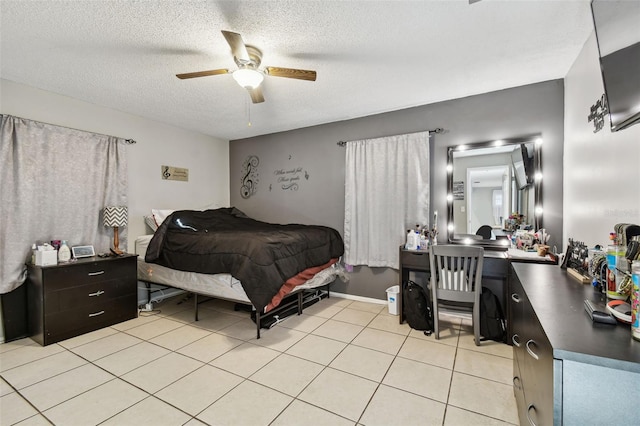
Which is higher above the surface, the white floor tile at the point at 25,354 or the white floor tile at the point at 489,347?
the white floor tile at the point at 489,347

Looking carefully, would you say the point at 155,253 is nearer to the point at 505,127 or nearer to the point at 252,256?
the point at 252,256

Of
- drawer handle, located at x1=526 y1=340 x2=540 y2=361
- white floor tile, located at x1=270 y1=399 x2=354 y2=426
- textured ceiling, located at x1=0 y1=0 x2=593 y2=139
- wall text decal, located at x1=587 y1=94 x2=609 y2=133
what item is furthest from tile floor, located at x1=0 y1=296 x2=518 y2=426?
textured ceiling, located at x1=0 y1=0 x2=593 y2=139

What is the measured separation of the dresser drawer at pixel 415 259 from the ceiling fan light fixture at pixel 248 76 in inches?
84.9

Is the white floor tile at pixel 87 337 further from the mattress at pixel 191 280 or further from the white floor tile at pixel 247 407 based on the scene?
the white floor tile at pixel 247 407

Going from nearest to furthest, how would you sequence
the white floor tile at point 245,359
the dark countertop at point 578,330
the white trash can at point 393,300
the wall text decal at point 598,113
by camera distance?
the dark countertop at point 578,330, the wall text decal at point 598,113, the white floor tile at point 245,359, the white trash can at point 393,300

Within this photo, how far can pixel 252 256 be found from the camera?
252 centimetres

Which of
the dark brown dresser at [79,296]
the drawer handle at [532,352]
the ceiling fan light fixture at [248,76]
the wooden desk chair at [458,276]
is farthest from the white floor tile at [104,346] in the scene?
the drawer handle at [532,352]

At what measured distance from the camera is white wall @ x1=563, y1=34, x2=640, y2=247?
1419 millimetres

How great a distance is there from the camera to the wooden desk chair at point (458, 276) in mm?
2430

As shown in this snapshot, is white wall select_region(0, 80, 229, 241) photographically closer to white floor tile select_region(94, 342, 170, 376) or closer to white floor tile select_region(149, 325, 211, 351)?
white floor tile select_region(149, 325, 211, 351)

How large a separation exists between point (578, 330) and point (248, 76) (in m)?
2.29

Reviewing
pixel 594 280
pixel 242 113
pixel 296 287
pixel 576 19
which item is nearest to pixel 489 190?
pixel 576 19

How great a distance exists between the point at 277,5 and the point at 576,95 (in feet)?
8.02

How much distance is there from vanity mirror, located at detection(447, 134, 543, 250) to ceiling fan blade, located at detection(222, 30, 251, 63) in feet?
7.82
